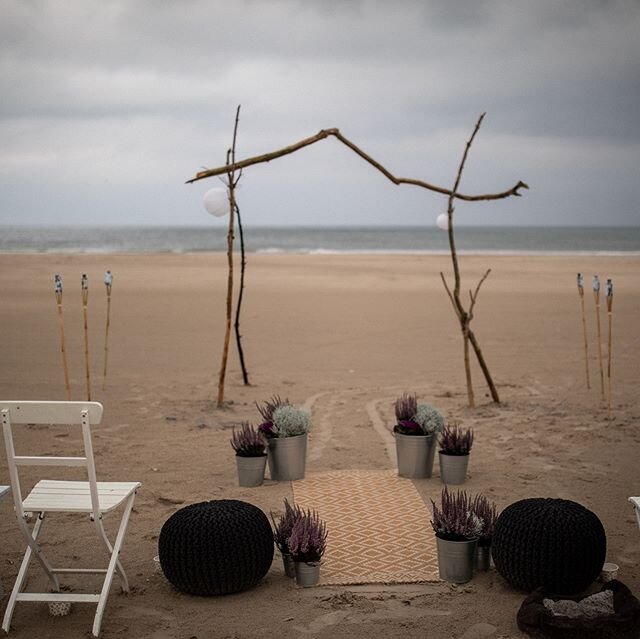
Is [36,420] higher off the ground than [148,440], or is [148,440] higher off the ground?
[36,420]

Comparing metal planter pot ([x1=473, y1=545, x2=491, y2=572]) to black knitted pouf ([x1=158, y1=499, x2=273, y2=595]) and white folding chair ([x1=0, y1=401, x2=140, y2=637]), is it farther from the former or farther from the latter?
white folding chair ([x1=0, y1=401, x2=140, y2=637])

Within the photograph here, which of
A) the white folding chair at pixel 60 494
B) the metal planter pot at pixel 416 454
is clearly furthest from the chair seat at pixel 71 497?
the metal planter pot at pixel 416 454

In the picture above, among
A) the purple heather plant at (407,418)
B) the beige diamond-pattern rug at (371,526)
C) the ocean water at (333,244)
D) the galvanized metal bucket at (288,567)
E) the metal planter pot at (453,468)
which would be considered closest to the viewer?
the galvanized metal bucket at (288,567)

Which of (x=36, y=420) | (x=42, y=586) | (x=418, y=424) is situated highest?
(x=36, y=420)

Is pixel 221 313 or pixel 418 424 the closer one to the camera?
pixel 418 424

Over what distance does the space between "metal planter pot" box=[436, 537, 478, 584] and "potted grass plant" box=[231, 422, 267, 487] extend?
2.22 meters

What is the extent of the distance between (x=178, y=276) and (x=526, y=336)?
1605 cm

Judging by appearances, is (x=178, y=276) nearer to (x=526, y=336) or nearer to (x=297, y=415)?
(x=526, y=336)

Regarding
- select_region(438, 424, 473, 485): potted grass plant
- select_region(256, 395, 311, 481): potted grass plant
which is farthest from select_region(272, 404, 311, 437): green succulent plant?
select_region(438, 424, 473, 485): potted grass plant

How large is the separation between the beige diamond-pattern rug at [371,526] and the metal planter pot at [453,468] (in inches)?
12.1

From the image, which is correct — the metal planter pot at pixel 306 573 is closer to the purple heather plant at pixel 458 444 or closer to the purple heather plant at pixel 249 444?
the purple heather plant at pixel 249 444

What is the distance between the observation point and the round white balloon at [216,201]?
8.88 meters

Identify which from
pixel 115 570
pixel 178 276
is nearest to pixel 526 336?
pixel 115 570

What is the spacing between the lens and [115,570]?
4461 mm
